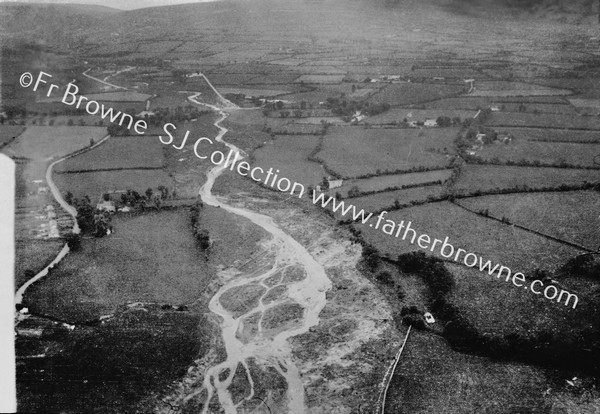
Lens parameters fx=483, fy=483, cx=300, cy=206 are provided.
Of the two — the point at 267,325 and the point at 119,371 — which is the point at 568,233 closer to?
the point at 267,325

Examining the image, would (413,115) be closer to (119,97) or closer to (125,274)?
(119,97)

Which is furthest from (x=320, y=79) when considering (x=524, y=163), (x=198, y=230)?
(x=198, y=230)

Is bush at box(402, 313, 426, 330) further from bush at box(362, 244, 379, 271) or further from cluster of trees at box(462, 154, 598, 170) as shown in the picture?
cluster of trees at box(462, 154, 598, 170)

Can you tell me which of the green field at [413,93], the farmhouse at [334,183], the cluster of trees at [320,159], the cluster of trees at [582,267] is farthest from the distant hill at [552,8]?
the cluster of trees at [582,267]

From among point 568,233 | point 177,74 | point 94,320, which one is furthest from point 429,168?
point 177,74

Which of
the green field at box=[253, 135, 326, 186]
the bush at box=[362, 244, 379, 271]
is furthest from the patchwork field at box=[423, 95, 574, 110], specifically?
the bush at box=[362, 244, 379, 271]
